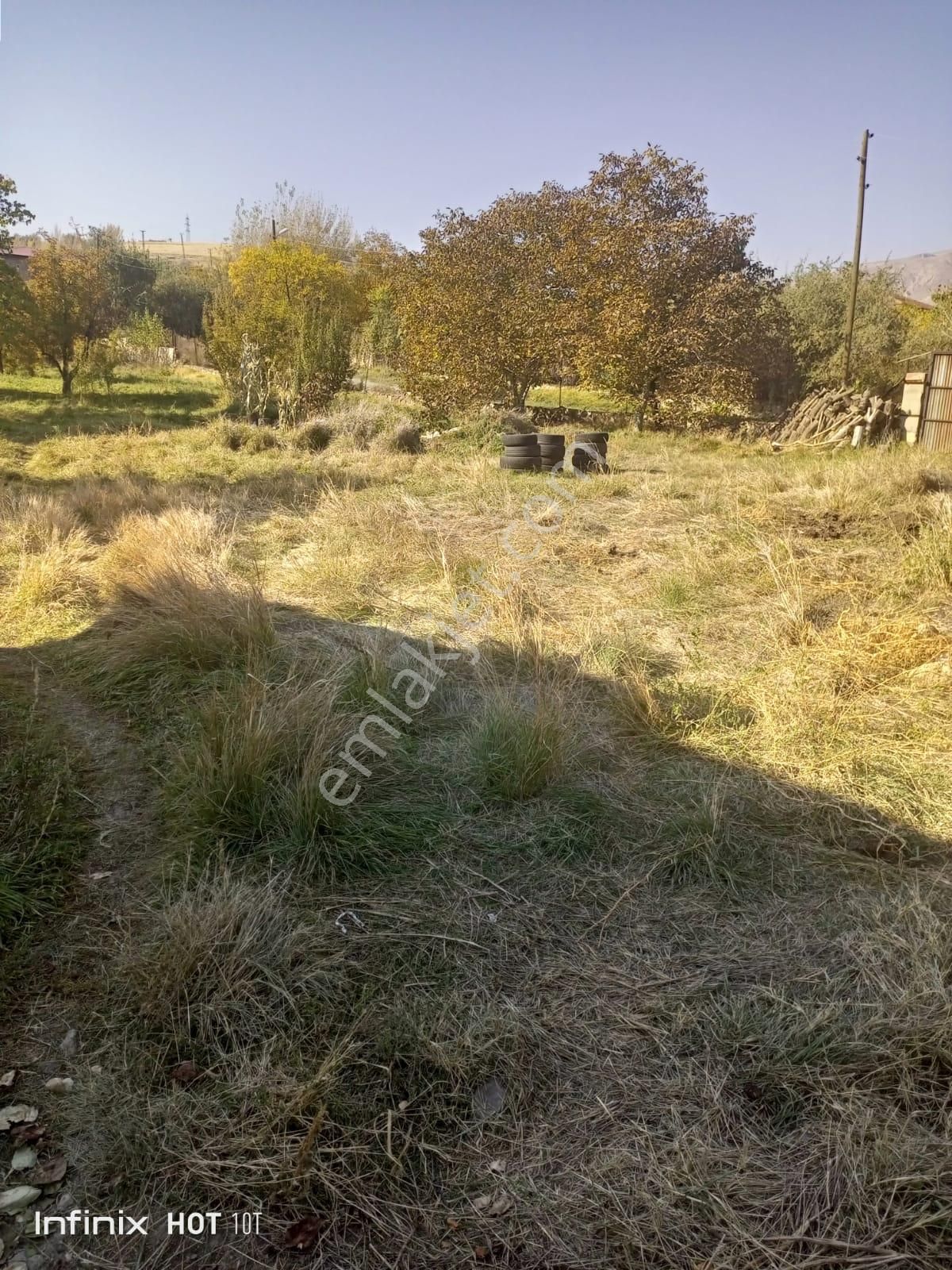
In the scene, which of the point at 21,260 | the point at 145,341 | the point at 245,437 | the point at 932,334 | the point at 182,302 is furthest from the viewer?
the point at 21,260

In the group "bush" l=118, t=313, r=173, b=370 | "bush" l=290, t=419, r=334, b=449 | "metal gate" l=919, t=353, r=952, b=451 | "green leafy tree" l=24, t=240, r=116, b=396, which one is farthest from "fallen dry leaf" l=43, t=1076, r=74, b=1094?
"bush" l=118, t=313, r=173, b=370

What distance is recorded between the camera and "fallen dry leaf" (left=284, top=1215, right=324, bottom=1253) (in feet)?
5.31

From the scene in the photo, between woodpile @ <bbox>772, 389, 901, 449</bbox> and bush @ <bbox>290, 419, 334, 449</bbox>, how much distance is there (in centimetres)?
711

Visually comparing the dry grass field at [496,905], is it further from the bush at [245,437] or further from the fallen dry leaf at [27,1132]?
the bush at [245,437]

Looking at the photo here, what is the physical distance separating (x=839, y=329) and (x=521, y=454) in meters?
12.3

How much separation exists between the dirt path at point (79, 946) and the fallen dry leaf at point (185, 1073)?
203 mm

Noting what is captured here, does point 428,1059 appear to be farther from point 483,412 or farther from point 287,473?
point 483,412

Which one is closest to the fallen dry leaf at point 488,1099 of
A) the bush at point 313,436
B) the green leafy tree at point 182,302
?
the bush at point 313,436

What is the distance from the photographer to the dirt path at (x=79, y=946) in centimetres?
179

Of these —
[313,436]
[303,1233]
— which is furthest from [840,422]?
[303,1233]

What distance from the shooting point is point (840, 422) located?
13.3m

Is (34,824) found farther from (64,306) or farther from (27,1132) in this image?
(64,306)

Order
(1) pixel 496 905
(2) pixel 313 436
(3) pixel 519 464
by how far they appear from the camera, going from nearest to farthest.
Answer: (1) pixel 496 905
(3) pixel 519 464
(2) pixel 313 436

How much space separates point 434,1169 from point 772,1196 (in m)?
0.70
